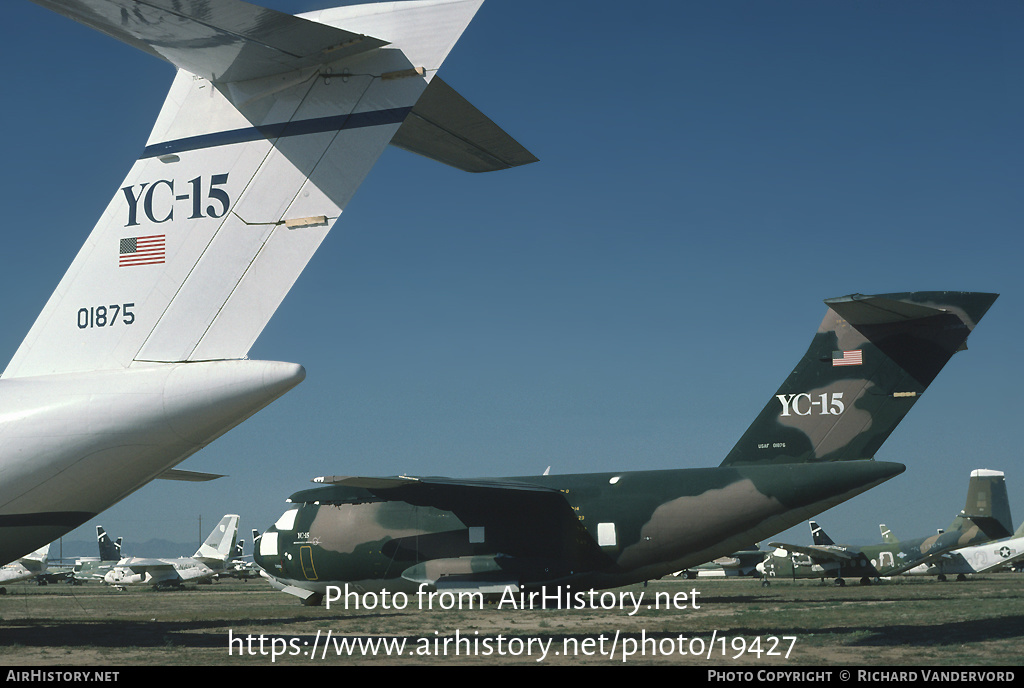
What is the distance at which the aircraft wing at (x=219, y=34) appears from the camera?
18.1ft

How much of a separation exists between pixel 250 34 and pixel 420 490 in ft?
37.3

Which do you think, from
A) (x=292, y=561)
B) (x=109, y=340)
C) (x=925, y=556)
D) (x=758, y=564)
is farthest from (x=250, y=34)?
(x=758, y=564)

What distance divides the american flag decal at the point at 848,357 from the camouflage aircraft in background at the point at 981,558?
23.5 m

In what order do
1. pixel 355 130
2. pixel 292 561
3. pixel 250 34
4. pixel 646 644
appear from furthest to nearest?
pixel 292 561 → pixel 646 644 → pixel 355 130 → pixel 250 34

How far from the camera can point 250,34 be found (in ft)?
19.1

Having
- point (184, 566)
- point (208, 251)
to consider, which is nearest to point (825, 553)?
point (184, 566)

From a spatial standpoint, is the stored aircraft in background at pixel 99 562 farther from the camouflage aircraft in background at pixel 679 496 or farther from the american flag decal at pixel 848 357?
the american flag decal at pixel 848 357

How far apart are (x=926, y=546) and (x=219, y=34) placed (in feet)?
113

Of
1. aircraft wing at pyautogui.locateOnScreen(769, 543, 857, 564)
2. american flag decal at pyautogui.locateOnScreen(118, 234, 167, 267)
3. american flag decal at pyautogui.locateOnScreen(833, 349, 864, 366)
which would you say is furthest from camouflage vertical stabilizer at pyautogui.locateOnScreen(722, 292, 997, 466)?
aircraft wing at pyautogui.locateOnScreen(769, 543, 857, 564)

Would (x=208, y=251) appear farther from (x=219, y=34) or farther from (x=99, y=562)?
(x=99, y=562)

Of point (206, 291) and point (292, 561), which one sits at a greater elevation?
point (206, 291)

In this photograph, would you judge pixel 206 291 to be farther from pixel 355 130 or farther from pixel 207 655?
pixel 207 655

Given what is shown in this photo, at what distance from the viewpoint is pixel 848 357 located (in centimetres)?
1423

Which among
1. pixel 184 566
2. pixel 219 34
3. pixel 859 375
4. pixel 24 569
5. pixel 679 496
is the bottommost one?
pixel 184 566
